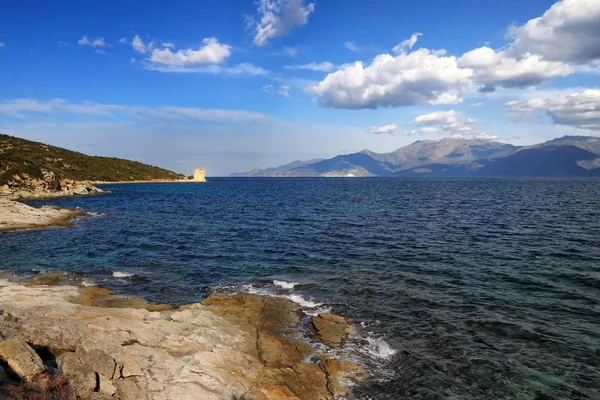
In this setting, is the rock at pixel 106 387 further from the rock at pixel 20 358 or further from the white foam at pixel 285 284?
the white foam at pixel 285 284

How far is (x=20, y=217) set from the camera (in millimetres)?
56094

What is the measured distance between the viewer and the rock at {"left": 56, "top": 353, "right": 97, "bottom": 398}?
36.4 ft

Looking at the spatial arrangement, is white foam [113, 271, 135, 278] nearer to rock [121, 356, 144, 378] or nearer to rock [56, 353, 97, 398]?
rock [121, 356, 144, 378]

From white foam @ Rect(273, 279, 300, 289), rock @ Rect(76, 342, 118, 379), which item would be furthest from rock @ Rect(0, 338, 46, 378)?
white foam @ Rect(273, 279, 300, 289)

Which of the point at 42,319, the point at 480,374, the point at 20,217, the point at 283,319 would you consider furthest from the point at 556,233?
the point at 20,217

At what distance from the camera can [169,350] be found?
617 inches

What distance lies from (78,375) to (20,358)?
1.98 m

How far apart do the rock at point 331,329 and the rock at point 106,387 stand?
10.9m

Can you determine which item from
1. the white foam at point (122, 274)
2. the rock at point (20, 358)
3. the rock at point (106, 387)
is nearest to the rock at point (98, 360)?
the rock at point (106, 387)

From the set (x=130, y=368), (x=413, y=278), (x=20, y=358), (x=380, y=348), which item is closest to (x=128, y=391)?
(x=130, y=368)

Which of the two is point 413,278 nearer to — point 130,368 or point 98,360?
point 130,368

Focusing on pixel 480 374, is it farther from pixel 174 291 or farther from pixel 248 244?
pixel 248 244

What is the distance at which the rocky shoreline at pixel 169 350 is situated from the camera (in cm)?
1183

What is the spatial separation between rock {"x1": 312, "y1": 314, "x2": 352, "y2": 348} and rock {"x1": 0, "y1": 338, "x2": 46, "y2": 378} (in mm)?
13061
